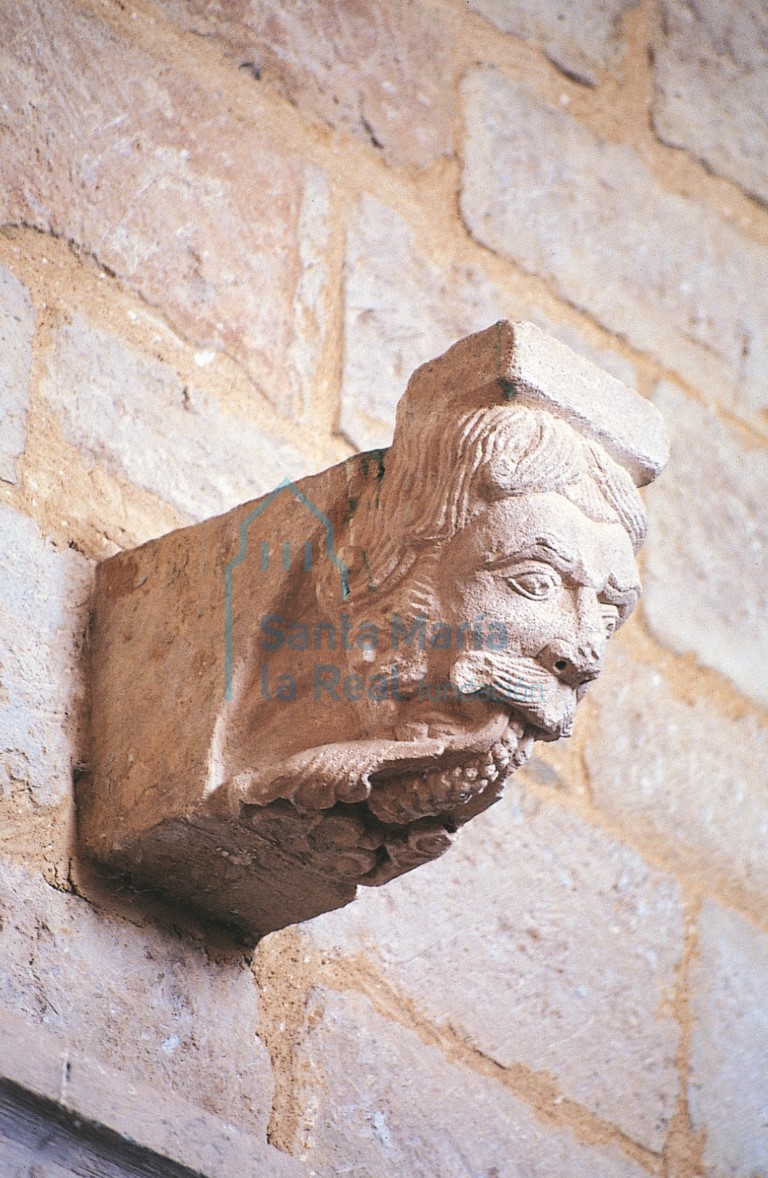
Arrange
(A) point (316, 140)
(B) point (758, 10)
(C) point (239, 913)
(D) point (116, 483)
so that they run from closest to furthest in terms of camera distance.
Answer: (C) point (239, 913)
(D) point (116, 483)
(A) point (316, 140)
(B) point (758, 10)

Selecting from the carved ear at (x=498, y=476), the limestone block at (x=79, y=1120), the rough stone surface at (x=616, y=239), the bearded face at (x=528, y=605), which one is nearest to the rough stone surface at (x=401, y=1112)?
the limestone block at (x=79, y=1120)

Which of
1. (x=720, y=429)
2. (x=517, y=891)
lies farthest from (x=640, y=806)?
(x=720, y=429)

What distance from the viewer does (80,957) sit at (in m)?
1.92

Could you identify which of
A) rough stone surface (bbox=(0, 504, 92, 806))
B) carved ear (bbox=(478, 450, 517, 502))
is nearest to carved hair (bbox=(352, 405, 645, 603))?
carved ear (bbox=(478, 450, 517, 502))

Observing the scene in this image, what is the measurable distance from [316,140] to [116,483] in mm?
685

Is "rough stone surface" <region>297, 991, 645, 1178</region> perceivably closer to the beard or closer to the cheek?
the beard

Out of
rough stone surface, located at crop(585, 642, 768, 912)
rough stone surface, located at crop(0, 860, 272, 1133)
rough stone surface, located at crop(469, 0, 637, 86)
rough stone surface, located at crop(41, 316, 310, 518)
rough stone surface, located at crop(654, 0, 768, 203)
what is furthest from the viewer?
rough stone surface, located at crop(654, 0, 768, 203)

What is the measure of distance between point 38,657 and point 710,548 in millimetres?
1277

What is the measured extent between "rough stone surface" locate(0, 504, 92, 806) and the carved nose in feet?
1.89

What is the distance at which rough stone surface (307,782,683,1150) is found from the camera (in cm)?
229

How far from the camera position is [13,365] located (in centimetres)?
213

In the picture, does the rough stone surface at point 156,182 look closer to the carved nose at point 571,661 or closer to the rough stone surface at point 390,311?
the rough stone surface at point 390,311

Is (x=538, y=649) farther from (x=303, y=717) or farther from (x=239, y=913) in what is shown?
(x=239, y=913)

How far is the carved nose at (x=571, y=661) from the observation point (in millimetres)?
1689
